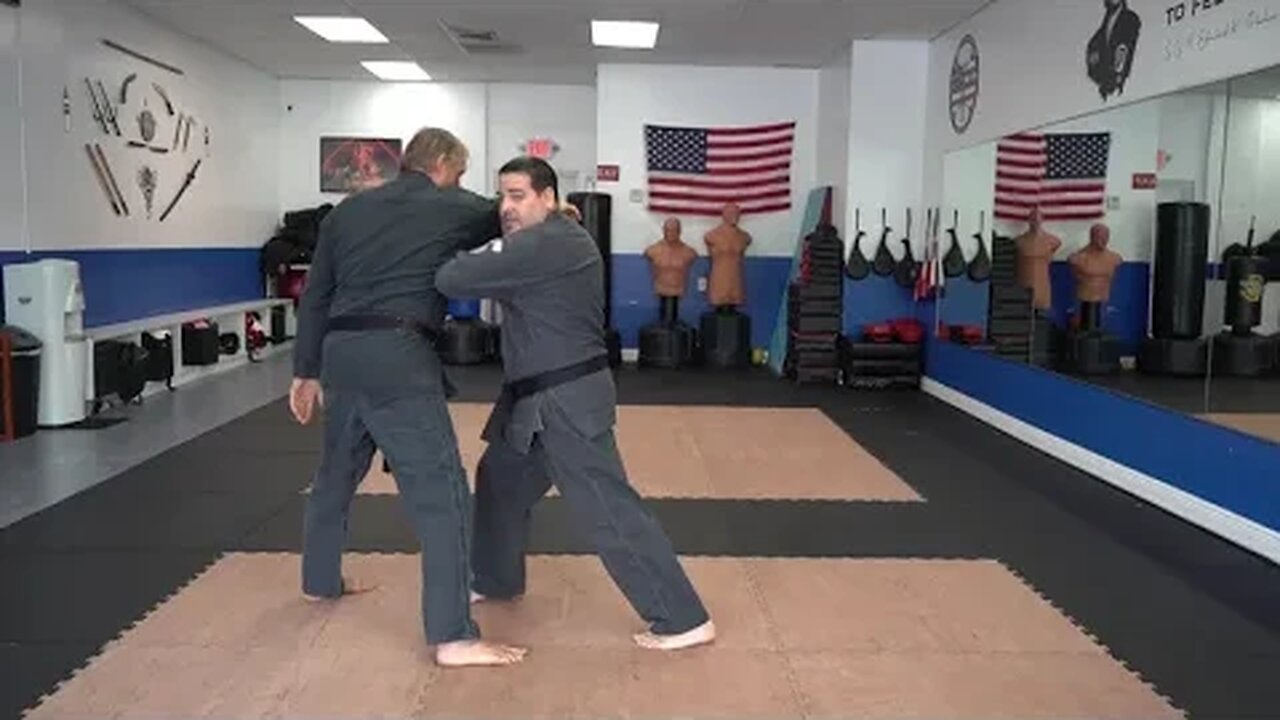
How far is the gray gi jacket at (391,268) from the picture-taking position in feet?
11.0

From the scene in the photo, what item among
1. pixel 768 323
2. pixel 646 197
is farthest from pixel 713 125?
pixel 768 323

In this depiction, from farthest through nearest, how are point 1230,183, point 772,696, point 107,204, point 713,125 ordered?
point 713,125 → point 107,204 → point 1230,183 → point 772,696

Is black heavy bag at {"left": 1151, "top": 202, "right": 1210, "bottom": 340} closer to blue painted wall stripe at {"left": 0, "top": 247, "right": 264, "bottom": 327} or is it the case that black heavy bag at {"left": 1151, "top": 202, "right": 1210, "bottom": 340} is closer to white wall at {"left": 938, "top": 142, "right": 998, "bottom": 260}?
white wall at {"left": 938, "top": 142, "right": 998, "bottom": 260}

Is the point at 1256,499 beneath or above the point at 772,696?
above

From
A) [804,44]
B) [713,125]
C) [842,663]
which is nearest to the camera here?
[842,663]

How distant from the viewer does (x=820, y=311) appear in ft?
33.7

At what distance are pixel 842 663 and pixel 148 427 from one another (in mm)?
5710

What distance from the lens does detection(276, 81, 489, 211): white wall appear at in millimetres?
13078

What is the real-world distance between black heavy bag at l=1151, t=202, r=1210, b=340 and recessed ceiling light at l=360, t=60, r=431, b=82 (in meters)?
8.36

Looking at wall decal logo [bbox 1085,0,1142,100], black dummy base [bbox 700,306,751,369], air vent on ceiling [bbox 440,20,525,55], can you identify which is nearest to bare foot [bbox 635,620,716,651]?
wall decal logo [bbox 1085,0,1142,100]

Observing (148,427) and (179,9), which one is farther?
(179,9)

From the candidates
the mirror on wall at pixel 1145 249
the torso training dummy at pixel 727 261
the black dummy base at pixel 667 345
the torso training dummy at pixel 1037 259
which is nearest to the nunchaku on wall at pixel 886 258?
the mirror on wall at pixel 1145 249

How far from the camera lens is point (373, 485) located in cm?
582

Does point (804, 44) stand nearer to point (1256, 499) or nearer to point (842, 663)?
point (1256, 499)
